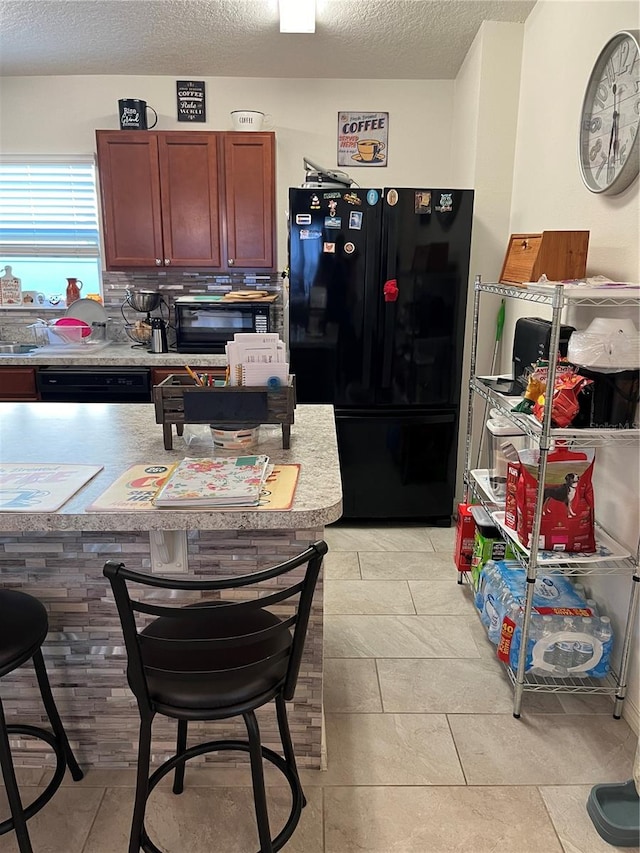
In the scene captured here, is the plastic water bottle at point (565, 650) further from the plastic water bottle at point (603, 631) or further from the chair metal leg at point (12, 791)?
the chair metal leg at point (12, 791)

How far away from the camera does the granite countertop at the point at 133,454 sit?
1455 millimetres

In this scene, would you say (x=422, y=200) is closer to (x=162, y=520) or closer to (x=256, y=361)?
(x=256, y=361)

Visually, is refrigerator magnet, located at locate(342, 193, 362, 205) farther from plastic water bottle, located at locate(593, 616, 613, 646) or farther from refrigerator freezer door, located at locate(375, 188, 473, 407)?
plastic water bottle, located at locate(593, 616, 613, 646)

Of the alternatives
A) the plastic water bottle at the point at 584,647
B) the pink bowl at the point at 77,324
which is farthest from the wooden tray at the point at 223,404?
the pink bowl at the point at 77,324

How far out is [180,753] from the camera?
5.49ft

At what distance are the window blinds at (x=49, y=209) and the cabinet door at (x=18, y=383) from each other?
0.99 meters

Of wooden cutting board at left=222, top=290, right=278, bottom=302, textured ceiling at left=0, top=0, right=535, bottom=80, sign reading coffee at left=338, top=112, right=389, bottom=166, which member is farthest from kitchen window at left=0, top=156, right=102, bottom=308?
sign reading coffee at left=338, top=112, right=389, bottom=166

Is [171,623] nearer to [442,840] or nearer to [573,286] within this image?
[442,840]

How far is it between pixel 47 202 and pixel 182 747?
3636 millimetres

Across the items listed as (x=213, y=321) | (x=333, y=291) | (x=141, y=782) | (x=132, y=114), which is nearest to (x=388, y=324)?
(x=333, y=291)

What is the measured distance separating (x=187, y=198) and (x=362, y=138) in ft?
3.85

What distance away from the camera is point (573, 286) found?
1.84 m

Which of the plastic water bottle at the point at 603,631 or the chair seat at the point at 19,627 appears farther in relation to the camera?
the plastic water bottle at the point at 603,631

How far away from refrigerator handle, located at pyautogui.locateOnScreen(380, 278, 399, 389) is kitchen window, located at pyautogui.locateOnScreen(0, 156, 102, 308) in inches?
81.4
